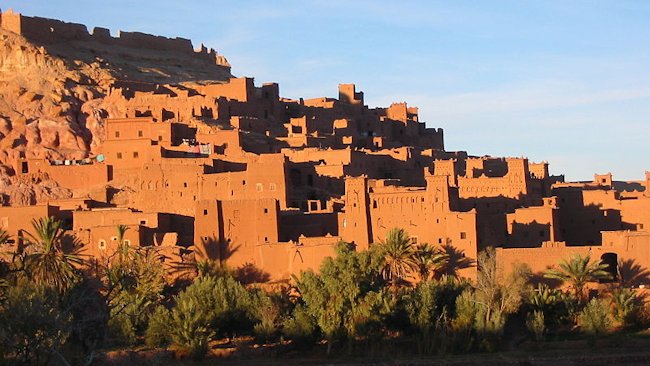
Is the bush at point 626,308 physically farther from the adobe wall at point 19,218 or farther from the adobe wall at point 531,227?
the adobe wall at point 19,218

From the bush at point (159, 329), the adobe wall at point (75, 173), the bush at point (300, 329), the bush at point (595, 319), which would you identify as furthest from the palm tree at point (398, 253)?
the adobe wall at point (75, 173)

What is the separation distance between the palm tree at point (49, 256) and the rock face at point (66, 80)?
18.1ft

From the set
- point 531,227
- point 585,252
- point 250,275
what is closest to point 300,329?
point 250,275

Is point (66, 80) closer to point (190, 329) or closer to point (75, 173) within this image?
point (75, 173)

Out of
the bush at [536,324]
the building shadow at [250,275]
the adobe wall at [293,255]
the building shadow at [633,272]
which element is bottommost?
the bush at [536,324]

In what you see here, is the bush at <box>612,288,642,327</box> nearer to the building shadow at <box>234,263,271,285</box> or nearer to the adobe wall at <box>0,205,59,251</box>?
the building shadow at <box>234,263,271,285</box>

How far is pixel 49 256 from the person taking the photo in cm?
3812

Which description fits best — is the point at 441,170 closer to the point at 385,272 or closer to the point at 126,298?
the point at 385,272

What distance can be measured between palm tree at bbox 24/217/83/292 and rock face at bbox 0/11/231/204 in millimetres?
5528

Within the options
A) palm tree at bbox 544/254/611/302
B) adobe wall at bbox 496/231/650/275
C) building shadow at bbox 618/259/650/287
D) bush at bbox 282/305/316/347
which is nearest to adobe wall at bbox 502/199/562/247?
adobe wall at bbox 496/231/650/275

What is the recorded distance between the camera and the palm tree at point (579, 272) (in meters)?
36.5

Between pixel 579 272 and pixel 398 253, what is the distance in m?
5.75

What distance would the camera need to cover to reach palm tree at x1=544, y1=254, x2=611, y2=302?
3650 centimetres

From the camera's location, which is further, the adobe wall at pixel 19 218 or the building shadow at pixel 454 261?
the adobe wall at pixel 19 218
